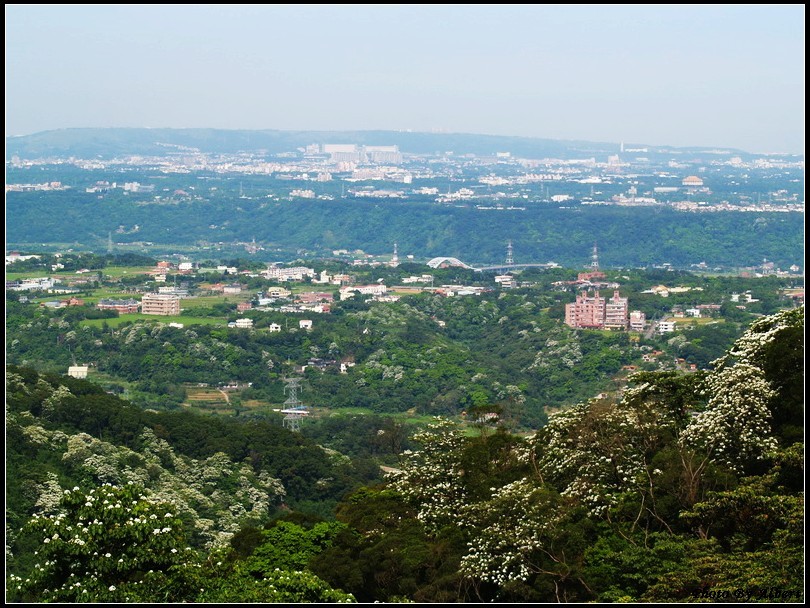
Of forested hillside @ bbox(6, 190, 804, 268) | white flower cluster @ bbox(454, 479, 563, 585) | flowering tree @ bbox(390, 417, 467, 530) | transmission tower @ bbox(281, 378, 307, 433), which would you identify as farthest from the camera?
forested hillside @ bbox(6, 190, 804, 268)

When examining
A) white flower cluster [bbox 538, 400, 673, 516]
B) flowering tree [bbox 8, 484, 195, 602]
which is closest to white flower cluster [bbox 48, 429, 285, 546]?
white flower cluster [bbox 538, 400, 673, 516]

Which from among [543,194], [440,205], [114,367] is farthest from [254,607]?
[543,194]

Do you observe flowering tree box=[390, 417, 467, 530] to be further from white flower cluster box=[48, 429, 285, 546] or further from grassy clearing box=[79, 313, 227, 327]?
grassy clearing box=[79, 313, 227, 327]

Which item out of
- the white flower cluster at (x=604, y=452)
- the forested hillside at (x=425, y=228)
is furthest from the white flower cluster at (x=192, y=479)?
the forested hillside at (x=425, y=228)

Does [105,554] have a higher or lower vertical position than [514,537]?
higher

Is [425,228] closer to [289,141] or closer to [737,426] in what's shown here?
[737,426]

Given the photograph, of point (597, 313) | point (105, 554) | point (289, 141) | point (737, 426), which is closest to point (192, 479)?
point (737, 426)

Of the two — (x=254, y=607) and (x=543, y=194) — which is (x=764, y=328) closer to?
(x=254, y=607)

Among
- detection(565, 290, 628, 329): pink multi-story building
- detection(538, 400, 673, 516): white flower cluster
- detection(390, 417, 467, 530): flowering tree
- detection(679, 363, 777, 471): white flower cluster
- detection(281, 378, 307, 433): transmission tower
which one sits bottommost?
detection(281, 378, 307, 433): transmission tower
